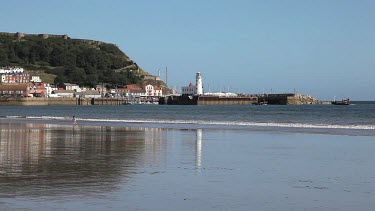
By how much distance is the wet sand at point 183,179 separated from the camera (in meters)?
12.1

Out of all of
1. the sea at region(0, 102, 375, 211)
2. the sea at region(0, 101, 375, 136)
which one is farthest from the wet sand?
the sea at region(0, 101, 375, 136)

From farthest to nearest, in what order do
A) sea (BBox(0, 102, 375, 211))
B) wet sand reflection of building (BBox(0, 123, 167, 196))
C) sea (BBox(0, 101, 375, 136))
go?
sea (BBox(0, 101, 375, 136)) < wet sand reflection of building (BBox(0, 123, 167, 196)) < sea (BBox(0, 102, 375, 211))

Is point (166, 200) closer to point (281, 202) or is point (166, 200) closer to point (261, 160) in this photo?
point (281, 202)

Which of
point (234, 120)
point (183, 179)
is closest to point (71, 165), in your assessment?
point (183, 179)

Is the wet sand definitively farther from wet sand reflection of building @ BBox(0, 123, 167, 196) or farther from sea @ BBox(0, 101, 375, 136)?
sea @ BBox(0, 101, 375, 136)

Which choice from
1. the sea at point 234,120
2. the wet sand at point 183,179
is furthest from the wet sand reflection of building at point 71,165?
the sea at point 234,120

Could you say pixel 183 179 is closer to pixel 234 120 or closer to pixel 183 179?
pixel 183 179

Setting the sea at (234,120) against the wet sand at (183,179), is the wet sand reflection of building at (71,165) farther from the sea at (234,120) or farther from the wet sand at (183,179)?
the sea at (234,120)

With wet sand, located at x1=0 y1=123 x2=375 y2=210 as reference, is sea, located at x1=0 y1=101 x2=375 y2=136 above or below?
below

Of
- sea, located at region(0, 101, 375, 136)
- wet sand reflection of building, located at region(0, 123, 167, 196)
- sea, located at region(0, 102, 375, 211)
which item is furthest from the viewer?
sea, located at region(0, 101, 375, 136)

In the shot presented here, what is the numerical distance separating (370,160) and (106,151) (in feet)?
31.9

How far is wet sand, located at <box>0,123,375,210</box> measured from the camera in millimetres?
12078

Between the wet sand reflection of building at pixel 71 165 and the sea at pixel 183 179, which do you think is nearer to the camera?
the sea at pixel 183 179

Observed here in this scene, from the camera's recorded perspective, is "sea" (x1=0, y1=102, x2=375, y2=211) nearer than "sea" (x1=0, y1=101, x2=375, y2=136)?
Yes
